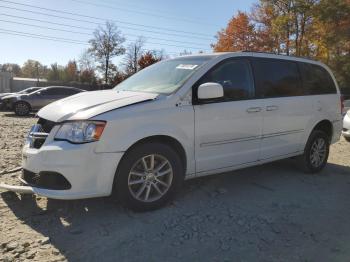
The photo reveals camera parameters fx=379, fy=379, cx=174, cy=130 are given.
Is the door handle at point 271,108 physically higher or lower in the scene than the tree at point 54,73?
lower

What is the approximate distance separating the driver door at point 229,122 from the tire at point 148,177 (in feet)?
1.28

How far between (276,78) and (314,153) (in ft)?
5.30

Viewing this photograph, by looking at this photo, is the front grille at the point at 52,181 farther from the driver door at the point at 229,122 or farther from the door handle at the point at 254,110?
the door handle at the point at 254,110

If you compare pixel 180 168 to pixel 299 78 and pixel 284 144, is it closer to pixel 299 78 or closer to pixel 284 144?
pixel 284 144

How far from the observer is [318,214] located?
14.3 ft

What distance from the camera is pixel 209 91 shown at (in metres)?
4.30

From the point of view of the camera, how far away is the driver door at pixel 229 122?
446 centimetres

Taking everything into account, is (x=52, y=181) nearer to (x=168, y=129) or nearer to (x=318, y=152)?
(x=168, y=129)

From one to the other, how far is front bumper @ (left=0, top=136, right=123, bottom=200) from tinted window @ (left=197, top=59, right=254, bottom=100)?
1.55 metres

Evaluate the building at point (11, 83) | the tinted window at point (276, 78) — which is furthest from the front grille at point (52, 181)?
the building at point (11, 83)

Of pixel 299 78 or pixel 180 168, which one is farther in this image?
pixel 299 78

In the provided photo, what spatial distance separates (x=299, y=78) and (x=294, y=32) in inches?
1145

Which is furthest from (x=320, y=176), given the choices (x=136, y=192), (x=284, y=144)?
(x=136, y=192)

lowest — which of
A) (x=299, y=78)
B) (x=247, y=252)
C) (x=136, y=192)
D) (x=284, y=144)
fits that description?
(x=247, y=252)
